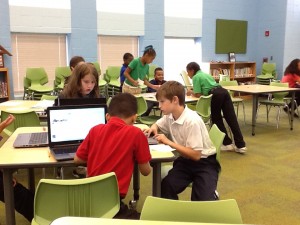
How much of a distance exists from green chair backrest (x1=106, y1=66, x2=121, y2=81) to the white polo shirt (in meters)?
5.42

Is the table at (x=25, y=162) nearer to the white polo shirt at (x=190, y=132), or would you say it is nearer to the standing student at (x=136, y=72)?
the white polo shirt at (x=190, y=132)

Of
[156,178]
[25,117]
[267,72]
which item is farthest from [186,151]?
[267,72]

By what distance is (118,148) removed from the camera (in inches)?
74.4

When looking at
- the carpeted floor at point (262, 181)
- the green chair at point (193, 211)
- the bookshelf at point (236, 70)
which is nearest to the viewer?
the green chair at point (193, 211)

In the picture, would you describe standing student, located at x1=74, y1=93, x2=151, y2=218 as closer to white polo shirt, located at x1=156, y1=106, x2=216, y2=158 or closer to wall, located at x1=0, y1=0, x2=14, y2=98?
A: white polo shirt, located at x1=156, y1=106, x2=216, y2=158

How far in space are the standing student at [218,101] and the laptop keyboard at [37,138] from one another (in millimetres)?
2436

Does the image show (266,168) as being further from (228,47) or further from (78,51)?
(228,47)

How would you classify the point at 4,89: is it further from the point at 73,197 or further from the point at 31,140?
the point at 73,197

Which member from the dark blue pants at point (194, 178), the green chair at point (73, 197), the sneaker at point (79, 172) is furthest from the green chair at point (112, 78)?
the green chair at point (73, 197)

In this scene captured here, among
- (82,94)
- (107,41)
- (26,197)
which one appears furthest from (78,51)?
(26,197)

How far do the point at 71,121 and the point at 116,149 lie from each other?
0.54 meters

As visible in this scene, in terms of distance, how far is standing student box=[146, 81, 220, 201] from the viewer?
2.32 metres

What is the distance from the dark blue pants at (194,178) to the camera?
2.35 meters

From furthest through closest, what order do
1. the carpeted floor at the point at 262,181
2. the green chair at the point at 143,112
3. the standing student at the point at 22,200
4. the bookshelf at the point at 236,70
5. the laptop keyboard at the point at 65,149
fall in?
the bookshelf at the point at 236,70, the green chair at the point at 143,112, the carpeted floor at the point at 262,181, the standing student at the point at 22,200, the laptop keyboard at the point at 65,149
